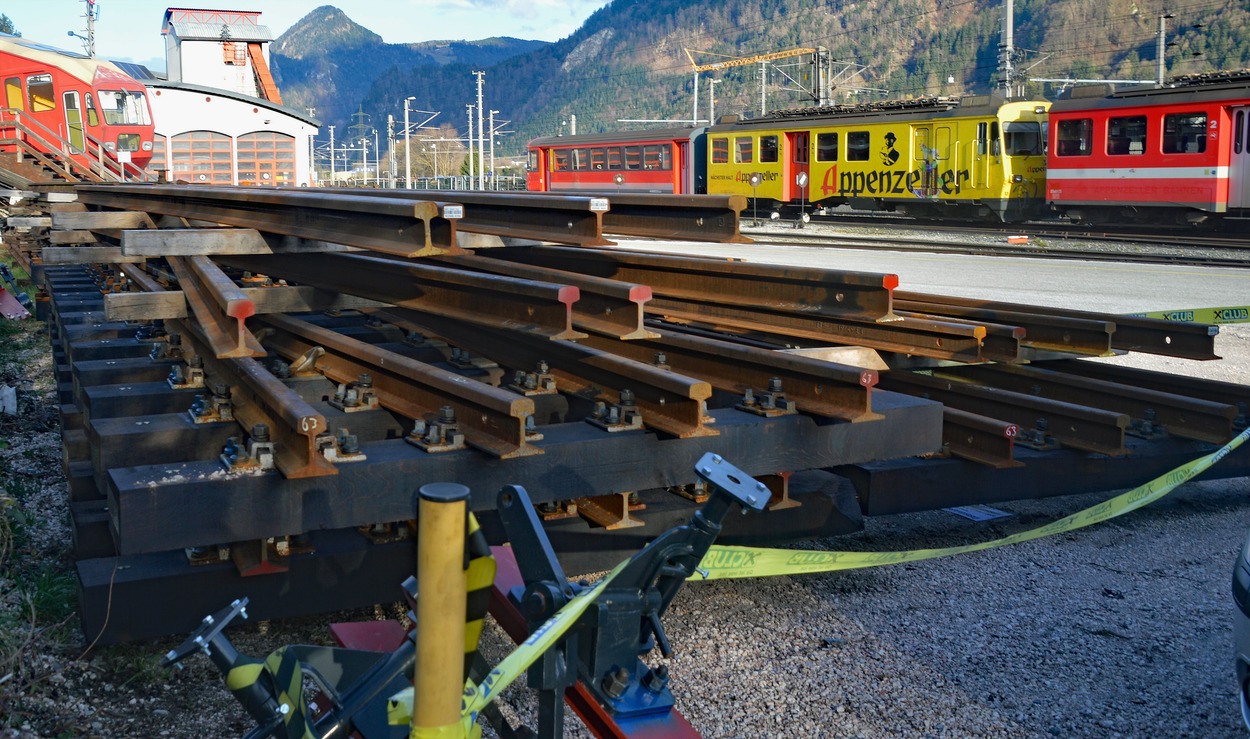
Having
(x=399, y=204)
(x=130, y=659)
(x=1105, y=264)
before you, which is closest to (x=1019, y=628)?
(x=399, y=204)

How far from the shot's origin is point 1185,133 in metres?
23.8

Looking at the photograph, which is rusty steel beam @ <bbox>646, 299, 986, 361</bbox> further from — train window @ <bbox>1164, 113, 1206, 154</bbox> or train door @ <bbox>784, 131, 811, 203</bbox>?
train door @ <bbox>784, 131, 811, 203</bbox>

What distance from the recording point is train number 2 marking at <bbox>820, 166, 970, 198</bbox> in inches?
1151

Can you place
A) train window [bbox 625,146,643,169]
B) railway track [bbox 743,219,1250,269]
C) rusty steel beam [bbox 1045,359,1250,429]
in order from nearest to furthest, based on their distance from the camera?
1. rusty steel beam [bbox 1045,359,1250,429]
2. railway track [bbox 743,219,1250,269]
3. train window [bbox 625,146,643,169]

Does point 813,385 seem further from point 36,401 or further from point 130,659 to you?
point 36,401

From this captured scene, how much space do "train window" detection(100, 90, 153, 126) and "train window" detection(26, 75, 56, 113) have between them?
1.10 meters

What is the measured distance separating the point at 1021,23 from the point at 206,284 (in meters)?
182

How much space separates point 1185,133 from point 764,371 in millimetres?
22119

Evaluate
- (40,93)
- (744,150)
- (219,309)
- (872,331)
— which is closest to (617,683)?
(219,309)

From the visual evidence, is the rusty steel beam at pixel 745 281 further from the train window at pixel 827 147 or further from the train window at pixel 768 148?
the train window at pixel 768 148

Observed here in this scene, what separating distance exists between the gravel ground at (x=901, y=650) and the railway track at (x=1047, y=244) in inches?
605

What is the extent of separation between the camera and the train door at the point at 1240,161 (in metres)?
22.7

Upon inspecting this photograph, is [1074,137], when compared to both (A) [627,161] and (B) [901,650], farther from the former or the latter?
(B) [901,650]

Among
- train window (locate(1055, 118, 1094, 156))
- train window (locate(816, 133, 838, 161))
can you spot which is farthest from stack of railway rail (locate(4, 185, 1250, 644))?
train window (locate(816, 133, 838, 161))
